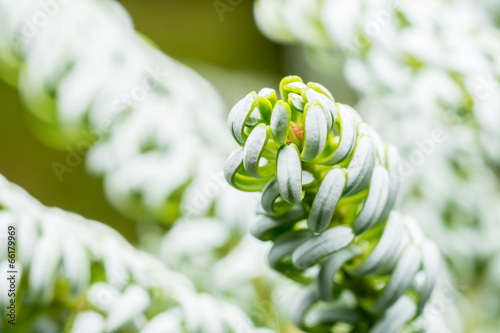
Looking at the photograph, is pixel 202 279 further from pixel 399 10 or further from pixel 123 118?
pixel 399 10

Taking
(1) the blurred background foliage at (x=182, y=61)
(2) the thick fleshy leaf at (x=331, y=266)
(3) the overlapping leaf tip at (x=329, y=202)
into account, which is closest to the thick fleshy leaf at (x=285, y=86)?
(3) the overlapping leaf tip at (x=329, y=202)

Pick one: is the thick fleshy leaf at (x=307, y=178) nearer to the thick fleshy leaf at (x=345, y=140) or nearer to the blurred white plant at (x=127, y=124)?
the thick fleshy leaf at (x=345, y=140)

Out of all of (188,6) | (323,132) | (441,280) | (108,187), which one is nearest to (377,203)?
(323,132)

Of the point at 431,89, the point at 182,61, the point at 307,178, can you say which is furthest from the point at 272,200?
the point at 182,61

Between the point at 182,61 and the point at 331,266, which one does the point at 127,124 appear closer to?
the point at 331,266

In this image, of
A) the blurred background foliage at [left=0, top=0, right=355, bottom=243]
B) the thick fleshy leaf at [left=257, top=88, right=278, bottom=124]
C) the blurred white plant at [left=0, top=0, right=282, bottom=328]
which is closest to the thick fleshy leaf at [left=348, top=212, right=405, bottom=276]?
the thick fleshy leaf at [left=257, top=88, right=278, bottom=124]

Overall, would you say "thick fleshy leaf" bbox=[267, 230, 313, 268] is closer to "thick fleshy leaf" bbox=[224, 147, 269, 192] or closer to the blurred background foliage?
"thick fleshy leaf" bbox=[224, 147, 269, 192]
